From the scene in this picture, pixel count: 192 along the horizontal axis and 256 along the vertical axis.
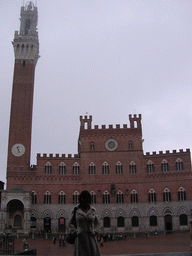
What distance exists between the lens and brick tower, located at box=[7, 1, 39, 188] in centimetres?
4984

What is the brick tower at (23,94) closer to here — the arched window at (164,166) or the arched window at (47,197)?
the arched window at (47,197)

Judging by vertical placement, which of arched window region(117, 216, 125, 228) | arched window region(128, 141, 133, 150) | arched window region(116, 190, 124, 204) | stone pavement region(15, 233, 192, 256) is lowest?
stone pavement region(15, 233, 192, 256)

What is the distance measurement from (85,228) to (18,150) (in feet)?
151

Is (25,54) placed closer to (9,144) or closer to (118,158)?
(9,144)

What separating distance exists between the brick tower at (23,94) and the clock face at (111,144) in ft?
46.0

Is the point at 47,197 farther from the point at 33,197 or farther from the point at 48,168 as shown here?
the point at 48,168

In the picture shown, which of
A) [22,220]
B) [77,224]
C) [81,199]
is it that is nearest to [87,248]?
[77,224]

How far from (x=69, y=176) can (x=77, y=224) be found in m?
44.7

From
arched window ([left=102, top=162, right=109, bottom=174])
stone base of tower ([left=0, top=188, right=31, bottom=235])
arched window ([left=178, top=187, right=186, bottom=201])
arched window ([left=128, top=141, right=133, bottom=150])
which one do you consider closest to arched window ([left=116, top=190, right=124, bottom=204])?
arched window ([left=102, top=162, right=109, bottom=174])

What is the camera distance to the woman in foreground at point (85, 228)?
609 cm

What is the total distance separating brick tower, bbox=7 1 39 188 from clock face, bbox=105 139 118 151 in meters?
14.0

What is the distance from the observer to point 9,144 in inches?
1987

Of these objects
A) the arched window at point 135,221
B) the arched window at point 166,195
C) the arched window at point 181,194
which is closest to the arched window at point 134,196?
the arched window at point 135,221

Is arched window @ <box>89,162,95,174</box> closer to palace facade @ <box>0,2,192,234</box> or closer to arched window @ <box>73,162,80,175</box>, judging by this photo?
palace facade @ <box>0,2,192,234</box>
